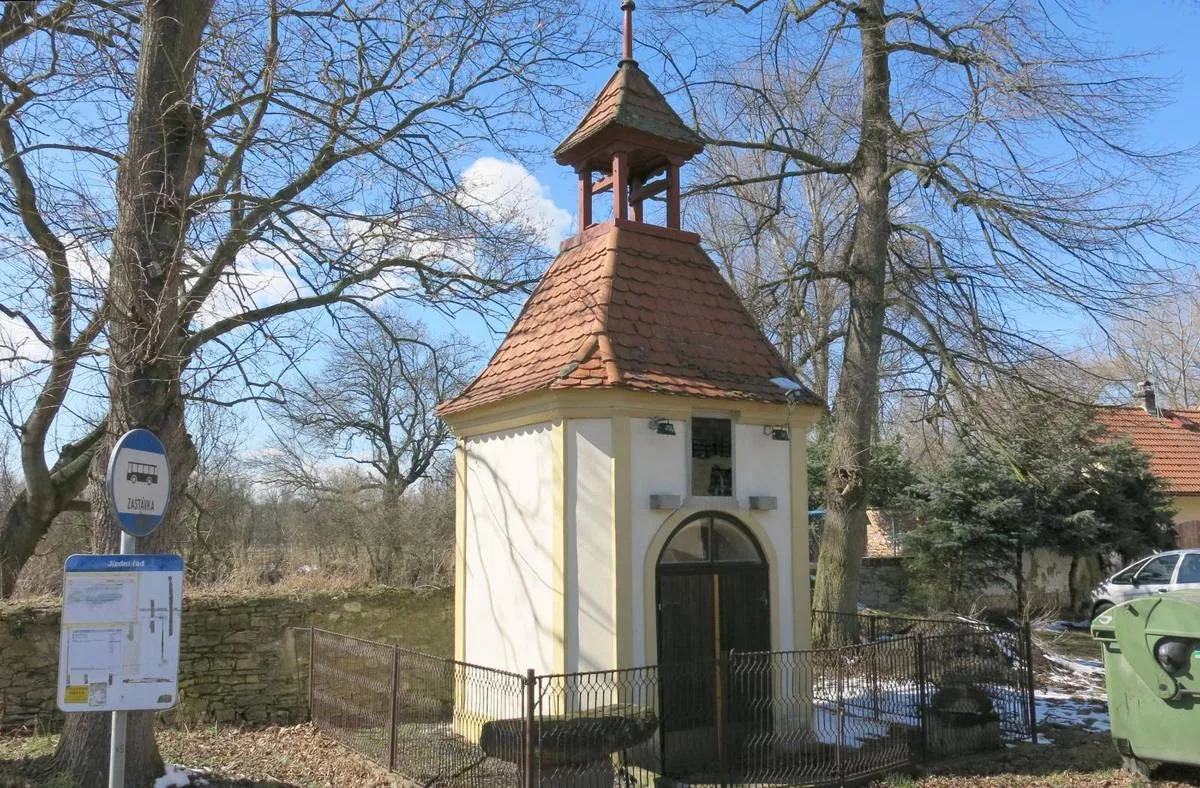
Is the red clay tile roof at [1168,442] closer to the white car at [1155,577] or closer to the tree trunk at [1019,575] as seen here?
the tree trunk at [1019,575]

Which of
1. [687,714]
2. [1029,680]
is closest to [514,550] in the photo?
[687,714]

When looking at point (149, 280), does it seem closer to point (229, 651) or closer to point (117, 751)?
point (117, 751)

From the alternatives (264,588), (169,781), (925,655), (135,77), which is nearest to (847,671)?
(925,655)

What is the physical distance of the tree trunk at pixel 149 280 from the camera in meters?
7.46

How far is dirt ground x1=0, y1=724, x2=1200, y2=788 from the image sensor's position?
8164 millimetres

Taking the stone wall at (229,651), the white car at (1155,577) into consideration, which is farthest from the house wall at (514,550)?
the white car at (1155,577)

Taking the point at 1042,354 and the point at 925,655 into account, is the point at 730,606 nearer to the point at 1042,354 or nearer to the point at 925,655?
the point at 925,655

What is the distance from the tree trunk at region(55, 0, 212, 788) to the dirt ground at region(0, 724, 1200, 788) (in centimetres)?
51

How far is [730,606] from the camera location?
9375mm

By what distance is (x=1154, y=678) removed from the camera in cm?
802

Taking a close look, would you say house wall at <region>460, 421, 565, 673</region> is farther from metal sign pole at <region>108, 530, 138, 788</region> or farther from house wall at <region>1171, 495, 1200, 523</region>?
house wall at <region>1171, 495, 1200, 523</region>

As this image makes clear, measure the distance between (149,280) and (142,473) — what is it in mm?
2956

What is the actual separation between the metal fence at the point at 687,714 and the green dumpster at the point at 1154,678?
1485mm

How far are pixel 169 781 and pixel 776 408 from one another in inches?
266
